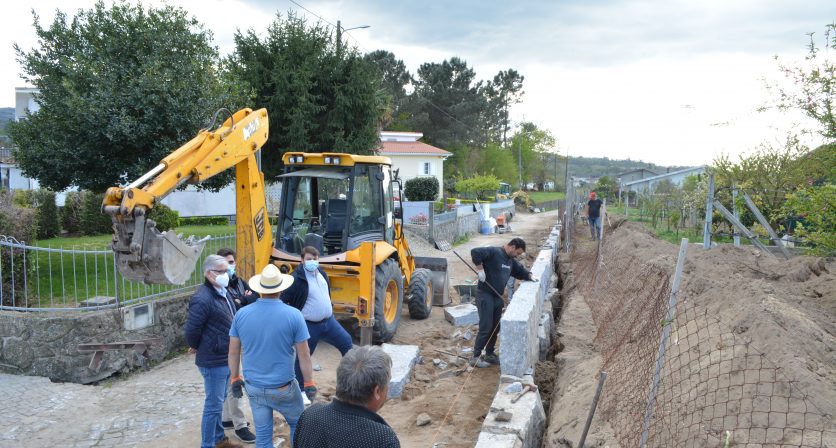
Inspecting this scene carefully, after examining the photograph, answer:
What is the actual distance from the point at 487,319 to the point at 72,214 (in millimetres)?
14067

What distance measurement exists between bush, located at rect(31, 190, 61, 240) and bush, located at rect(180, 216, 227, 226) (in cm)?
493

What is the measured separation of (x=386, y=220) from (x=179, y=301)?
301 cm

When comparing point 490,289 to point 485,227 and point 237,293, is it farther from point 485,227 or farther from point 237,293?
point 485,227

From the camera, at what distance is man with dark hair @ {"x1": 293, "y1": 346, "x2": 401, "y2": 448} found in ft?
7.74

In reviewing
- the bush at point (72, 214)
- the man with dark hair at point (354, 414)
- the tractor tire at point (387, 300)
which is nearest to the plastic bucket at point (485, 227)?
the bush at point (72, 214)

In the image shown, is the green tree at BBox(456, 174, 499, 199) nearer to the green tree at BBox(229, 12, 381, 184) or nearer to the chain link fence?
the green tree at BBox(229, 12, 381, 184)

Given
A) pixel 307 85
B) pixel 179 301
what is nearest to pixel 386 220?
pixel 179 301

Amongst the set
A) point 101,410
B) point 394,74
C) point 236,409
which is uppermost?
point 394,74

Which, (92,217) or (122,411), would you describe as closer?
(122,411)

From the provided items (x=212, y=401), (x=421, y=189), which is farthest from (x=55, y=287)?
(x=421, y=189)

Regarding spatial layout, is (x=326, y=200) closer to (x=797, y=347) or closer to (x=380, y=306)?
(x=380, y=306)

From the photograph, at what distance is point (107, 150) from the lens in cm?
923

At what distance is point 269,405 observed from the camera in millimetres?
3955

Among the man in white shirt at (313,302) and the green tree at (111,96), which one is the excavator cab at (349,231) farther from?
the green tree at (111,96)
